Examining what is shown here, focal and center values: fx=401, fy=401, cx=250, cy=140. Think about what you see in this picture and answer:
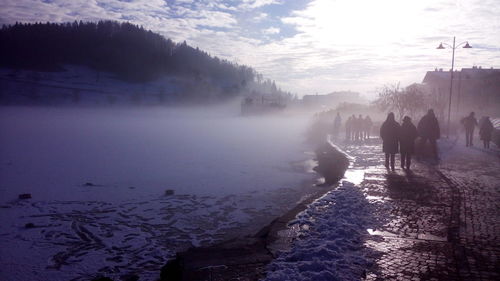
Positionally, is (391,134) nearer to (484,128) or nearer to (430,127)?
(430,127)

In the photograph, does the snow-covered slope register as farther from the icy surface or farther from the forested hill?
the icy surface

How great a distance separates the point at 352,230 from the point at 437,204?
9.80ft

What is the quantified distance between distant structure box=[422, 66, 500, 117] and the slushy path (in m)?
46.8

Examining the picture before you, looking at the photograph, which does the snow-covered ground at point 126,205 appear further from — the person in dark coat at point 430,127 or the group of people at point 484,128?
the group of people at point 484,128

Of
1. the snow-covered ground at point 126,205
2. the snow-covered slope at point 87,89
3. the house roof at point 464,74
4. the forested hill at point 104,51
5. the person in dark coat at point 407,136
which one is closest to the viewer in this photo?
the snow-covered ground at point 126,205

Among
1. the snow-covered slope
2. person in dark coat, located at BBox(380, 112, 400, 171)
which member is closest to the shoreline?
person in dark coat, located at BBox(380, 112, 400, 171)

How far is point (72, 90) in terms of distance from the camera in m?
79.5

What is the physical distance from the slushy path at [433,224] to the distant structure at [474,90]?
4681 centimetres

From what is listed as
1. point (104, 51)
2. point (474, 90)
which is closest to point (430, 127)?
point (474, 90)

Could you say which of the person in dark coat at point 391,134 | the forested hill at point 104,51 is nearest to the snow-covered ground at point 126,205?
the person in dark coat at point 391,134

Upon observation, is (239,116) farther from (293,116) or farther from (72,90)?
(72,90)

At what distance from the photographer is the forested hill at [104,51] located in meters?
77.9

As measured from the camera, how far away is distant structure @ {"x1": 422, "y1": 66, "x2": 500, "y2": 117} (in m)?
57.8

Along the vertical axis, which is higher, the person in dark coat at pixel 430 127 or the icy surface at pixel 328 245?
the person in dark coat at pixel 430 127
